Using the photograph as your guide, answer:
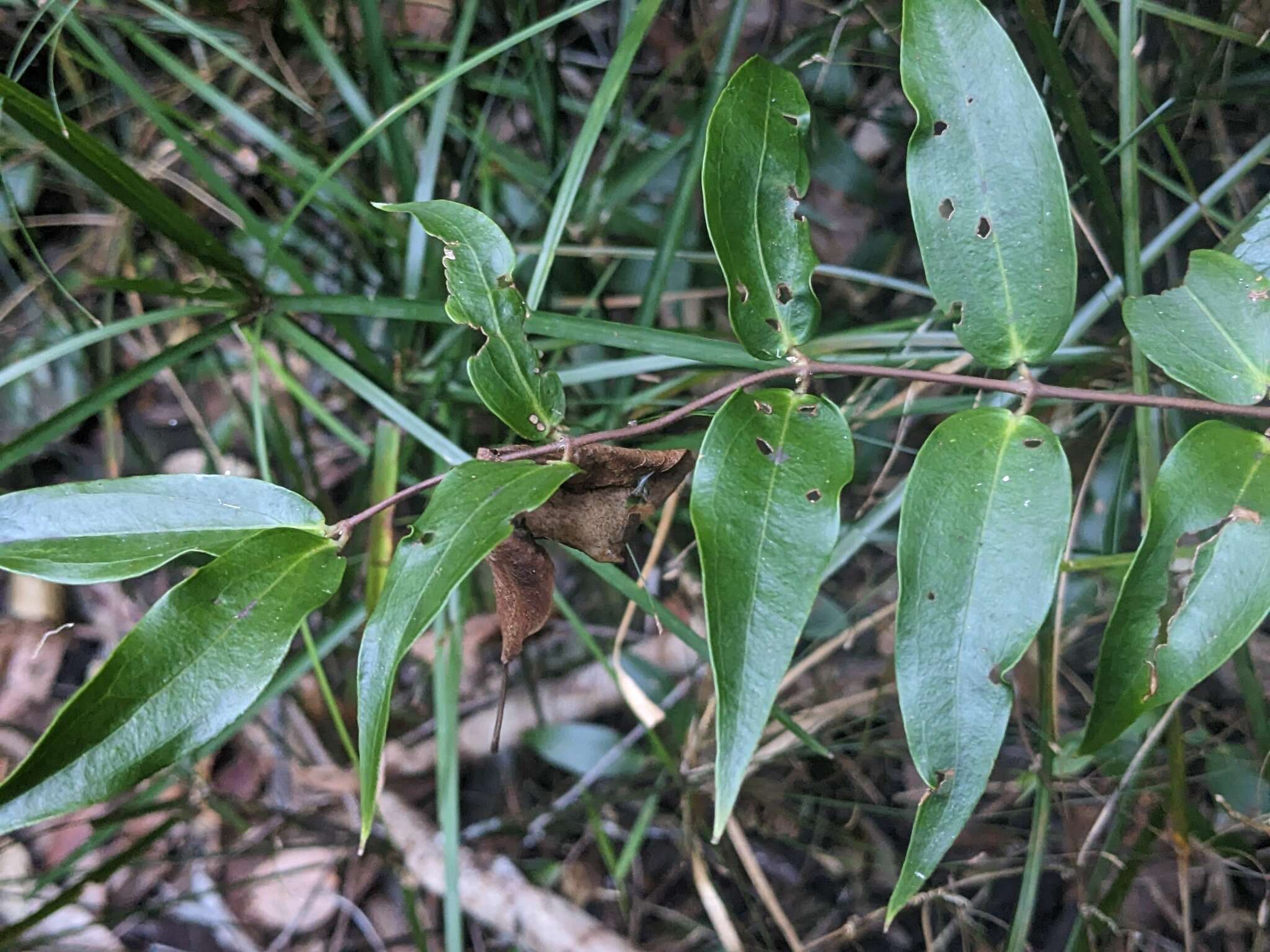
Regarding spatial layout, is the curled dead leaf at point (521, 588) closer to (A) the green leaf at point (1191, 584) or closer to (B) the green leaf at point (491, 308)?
(B) the green leaf at point (491, 308)

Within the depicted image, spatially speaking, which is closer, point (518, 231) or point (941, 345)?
point (941, 345)

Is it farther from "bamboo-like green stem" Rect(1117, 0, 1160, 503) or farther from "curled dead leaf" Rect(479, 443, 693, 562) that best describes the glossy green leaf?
"curled dead leaf" Rect(479, 443, 693, 562)

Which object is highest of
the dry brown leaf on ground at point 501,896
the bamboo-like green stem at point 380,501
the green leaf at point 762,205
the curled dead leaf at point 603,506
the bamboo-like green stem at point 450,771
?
the green leaf at point 762,205

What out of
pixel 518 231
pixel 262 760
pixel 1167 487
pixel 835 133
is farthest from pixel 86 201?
pixel 1167 487

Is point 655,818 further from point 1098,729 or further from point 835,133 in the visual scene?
point 835,133

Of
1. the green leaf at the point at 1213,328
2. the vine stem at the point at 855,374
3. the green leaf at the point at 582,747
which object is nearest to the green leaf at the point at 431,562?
the vine stem at the point at 855,374

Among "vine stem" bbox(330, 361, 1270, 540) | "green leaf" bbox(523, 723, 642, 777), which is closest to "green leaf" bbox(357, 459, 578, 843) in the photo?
"vine stem" bbox(330, 361, 1270, 540)
